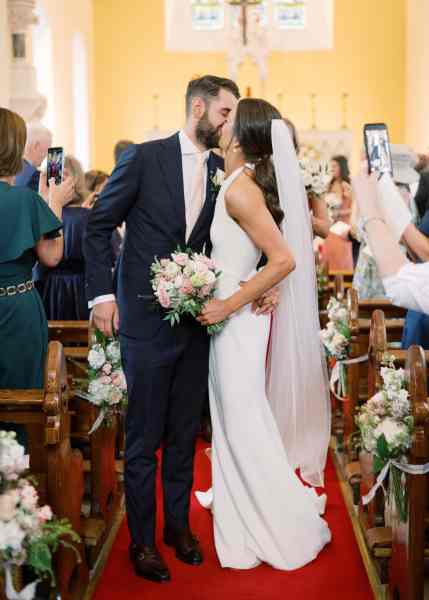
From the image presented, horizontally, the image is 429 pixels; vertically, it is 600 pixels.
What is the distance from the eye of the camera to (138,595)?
11.5 ft

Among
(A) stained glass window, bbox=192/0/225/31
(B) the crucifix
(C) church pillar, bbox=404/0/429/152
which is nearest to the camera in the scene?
(C) church pillar, bbox=404/0/429/152

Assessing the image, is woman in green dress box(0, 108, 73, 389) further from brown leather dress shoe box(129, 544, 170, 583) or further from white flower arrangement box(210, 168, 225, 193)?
brown leather dress shoe box(129, 544, 170, 583)

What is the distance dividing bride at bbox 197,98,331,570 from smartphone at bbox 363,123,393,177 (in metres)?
0.85

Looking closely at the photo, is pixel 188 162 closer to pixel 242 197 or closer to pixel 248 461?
pixel 242 197

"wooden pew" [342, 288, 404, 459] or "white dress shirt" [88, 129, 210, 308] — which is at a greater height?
"white dress shirt" [88, 129, 210, 308]

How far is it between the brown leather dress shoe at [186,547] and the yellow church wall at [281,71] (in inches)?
518

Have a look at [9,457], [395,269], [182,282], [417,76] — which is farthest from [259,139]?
[417,76]

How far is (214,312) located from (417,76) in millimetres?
12834

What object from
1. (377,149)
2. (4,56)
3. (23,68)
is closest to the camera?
(377,149)

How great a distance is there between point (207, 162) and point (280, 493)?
151 cm

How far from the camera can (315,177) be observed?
505 cm

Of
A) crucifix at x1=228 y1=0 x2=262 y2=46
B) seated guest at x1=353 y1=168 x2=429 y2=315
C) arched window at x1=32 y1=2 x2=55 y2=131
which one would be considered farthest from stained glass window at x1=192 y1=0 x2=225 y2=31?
seated guest at x1=353 y1=168 x2=429 y2=315

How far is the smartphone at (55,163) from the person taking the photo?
153 inches

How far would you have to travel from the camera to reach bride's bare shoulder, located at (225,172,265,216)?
11.6ft
